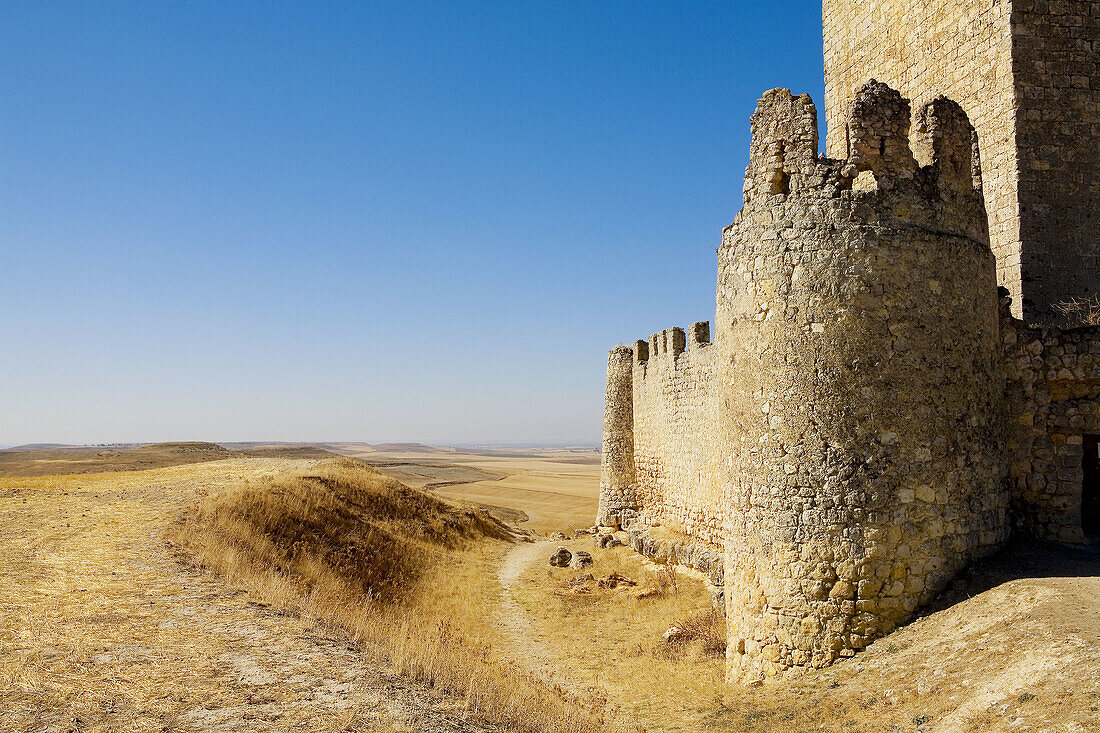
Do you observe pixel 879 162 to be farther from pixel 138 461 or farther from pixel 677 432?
pixel 138 461

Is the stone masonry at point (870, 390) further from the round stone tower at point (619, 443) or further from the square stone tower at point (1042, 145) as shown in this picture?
the round stone tower at point (619, 443)

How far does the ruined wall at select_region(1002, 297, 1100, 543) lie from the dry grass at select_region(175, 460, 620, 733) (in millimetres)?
5601

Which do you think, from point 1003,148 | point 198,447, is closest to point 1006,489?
point 1003,148

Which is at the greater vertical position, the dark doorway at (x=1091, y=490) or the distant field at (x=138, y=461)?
the dark doorway at (x=1091, y=490)

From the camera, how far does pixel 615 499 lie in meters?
21.2

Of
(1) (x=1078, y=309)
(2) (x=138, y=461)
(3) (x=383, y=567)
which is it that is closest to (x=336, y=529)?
(3) (x=383, y=567)

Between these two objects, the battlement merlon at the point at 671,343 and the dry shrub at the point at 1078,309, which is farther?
the battlement merlon at the point at 671,343

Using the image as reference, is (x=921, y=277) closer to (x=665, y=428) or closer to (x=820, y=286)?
(x=820, y=286)

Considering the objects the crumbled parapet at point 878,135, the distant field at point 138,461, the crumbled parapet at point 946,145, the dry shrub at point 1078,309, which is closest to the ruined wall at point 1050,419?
the dry shrub at point 1078,309

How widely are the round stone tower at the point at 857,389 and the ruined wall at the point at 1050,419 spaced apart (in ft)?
2.01

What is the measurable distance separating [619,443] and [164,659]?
15504mm

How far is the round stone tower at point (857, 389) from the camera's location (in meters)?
7.68

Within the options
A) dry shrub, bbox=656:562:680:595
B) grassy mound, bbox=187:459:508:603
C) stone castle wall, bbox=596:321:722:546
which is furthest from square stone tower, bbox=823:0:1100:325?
grassy mound, bbox=187:459:508:603

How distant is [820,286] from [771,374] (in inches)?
40.9
